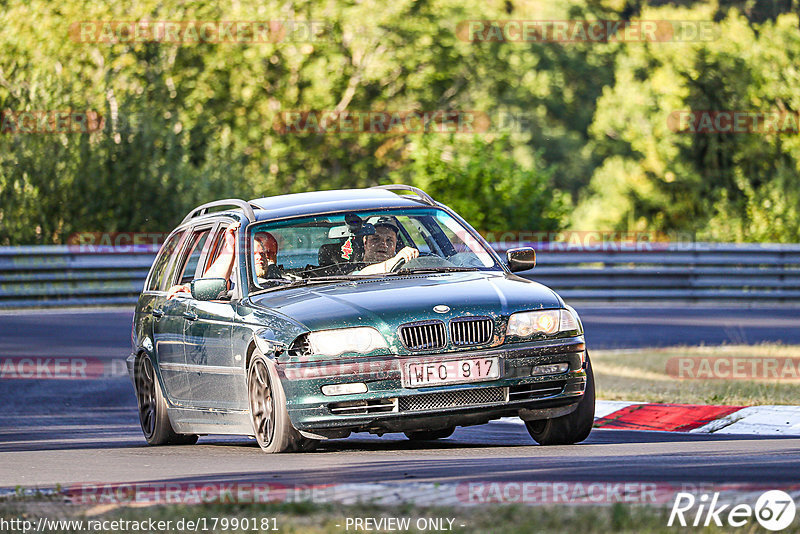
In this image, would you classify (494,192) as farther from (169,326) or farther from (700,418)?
(169,326)

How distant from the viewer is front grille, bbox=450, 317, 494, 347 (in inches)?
326

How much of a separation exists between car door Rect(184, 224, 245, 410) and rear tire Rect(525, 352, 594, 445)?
6.04 feet

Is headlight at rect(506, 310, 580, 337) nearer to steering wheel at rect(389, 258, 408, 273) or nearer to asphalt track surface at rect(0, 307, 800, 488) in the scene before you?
asphalt track surface at rect(0, 307, 800, 488)

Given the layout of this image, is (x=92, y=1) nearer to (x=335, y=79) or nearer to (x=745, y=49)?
(x=335, y=79)

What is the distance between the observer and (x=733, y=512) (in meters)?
5.81

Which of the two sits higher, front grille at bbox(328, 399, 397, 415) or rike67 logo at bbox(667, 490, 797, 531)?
rike67 logo at bbox(667, 490, 797, 531)

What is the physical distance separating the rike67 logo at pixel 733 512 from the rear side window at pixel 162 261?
588cm

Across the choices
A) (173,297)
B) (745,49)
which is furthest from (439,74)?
(173,297)

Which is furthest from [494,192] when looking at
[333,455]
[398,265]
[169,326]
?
[333,455]

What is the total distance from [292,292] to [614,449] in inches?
83.4

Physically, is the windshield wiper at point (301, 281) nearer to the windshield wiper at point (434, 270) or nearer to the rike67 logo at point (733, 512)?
the windshield wiper at point (434, 270)

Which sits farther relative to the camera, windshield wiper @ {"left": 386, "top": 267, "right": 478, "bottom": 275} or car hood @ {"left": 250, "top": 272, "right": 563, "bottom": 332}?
windshield wiper @ {"left": 386, "top": 267, "right": 478, "bottom": 275}

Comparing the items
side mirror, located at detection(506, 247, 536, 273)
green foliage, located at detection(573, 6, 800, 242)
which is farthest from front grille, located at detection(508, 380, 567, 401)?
green foliage, located at detection(573, 6, 800, 242)

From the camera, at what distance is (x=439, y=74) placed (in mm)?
49844
